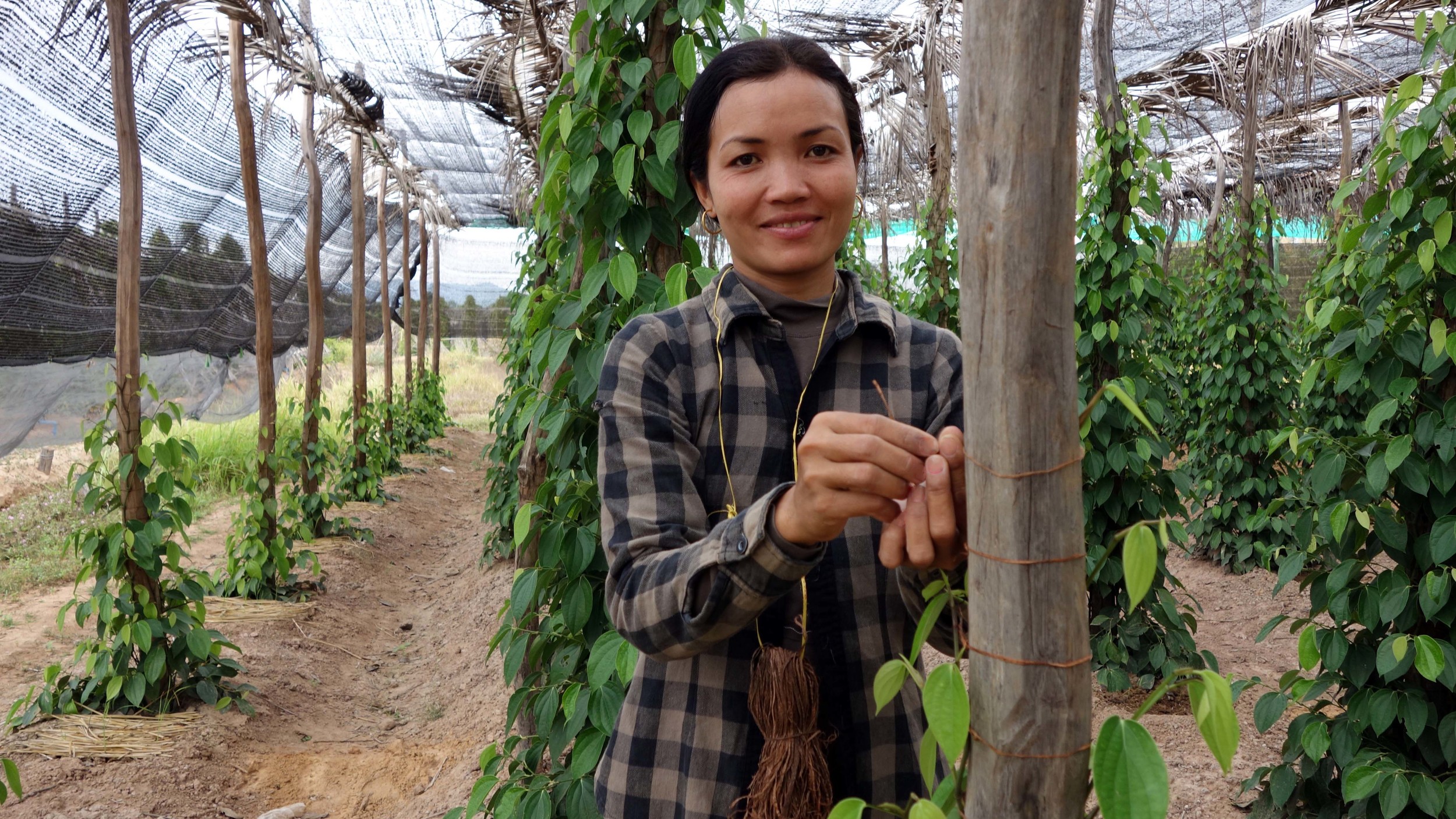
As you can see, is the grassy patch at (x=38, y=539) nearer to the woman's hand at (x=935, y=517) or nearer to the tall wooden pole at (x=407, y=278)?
the tall wooden pole at (x=407, y=278)

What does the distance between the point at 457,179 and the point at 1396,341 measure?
11072 mm

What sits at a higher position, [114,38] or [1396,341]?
[114,38]

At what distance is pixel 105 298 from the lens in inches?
238

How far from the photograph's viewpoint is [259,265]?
4977mm

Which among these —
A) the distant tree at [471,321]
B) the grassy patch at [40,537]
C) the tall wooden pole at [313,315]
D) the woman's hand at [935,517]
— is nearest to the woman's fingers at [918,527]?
the woman's hand at [935,517]

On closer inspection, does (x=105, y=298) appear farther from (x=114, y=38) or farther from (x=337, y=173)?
(x=337, y=173)

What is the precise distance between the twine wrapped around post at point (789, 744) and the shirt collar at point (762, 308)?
0.35 metres

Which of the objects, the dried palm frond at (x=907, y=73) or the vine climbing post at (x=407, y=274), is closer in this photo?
the dried palm frond at (x=907, y=73)

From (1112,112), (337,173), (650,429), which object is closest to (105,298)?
(337,173)

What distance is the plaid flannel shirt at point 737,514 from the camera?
993 mm

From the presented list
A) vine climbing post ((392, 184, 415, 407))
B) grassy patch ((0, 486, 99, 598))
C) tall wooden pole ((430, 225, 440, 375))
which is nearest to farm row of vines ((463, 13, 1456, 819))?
grassy patch ((0, 486, 99, 598))

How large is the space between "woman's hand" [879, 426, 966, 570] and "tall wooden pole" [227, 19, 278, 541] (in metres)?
4.63

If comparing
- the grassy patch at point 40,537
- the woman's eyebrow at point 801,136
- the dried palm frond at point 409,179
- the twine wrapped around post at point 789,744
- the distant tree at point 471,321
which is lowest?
the grassy patch at point 40,537

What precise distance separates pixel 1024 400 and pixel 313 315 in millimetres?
6372
